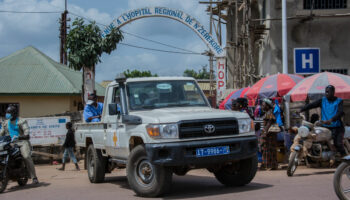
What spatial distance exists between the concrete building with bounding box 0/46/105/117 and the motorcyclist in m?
17.6

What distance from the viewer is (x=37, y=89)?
1124 inches

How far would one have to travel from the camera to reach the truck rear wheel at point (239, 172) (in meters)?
8.52

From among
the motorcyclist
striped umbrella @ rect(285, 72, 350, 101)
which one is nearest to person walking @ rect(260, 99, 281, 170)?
striped umbrella @ rect(285, 72, 350, 101)

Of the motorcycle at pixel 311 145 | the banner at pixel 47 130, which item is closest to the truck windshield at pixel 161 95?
the motorcycle at pixel 311 145

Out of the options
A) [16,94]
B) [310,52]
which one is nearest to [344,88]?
[310,52]

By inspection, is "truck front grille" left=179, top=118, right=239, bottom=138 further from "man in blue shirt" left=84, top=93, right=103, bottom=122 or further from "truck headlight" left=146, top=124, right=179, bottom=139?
"man in blue shirt" left=84, top=93, right=103, bottom=122

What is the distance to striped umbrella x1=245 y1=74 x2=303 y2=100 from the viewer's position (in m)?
14.5

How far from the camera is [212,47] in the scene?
20.8 metres

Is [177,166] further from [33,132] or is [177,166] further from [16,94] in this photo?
[16,94]

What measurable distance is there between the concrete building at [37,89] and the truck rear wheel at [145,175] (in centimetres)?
2098

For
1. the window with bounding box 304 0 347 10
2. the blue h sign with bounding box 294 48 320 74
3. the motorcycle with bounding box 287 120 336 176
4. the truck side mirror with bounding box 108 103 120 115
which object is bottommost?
the motorcycle with bounding box 287 120 336 176

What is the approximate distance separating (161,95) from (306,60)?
22.0 ft

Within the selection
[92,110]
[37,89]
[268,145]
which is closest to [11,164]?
[92,110]

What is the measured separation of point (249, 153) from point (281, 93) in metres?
6.80
